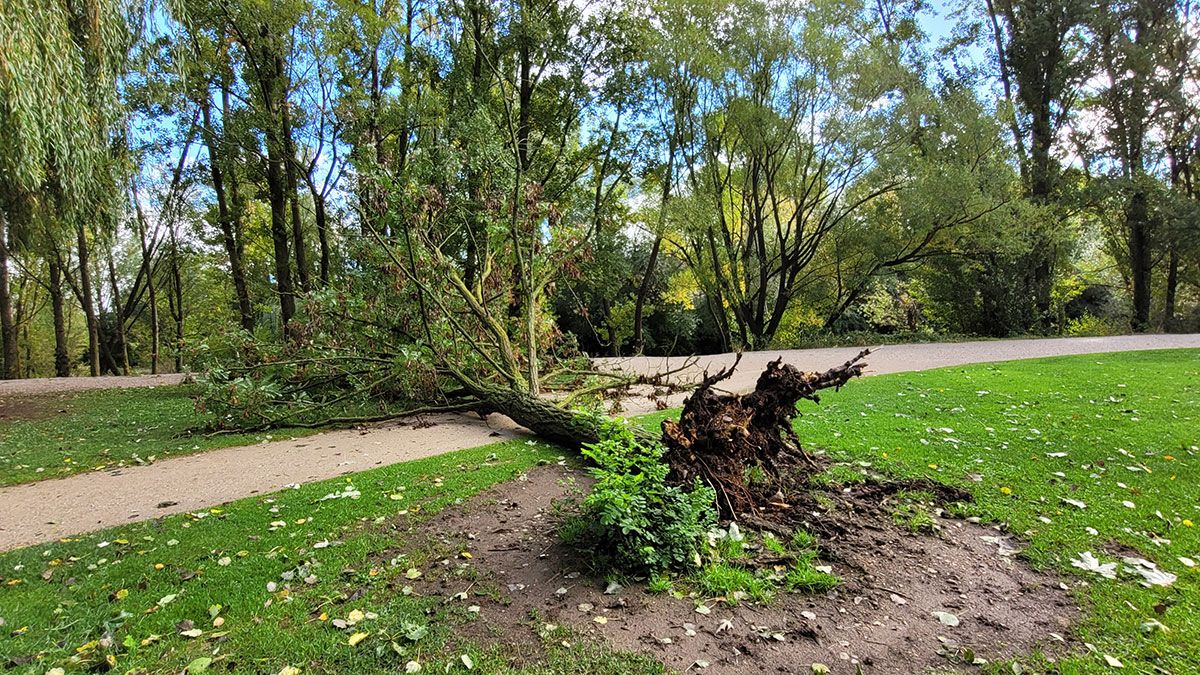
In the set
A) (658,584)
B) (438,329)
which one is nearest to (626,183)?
(438,329)

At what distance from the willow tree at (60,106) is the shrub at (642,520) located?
5747 mm

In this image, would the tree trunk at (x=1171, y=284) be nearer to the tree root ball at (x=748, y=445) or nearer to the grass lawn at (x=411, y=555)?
the grass lawn at (x=411, y=555)

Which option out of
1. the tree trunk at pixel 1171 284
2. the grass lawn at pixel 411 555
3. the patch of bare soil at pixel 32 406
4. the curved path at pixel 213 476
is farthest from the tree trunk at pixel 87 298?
the tree trunk at pixel 1171 284

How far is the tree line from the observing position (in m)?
8.02

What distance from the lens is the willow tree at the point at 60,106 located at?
15.1ft

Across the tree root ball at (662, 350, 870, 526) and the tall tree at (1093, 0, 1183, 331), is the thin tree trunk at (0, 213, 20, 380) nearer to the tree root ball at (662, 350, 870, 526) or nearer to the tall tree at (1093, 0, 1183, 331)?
the tree root ball at (662, 350, 870, 526)

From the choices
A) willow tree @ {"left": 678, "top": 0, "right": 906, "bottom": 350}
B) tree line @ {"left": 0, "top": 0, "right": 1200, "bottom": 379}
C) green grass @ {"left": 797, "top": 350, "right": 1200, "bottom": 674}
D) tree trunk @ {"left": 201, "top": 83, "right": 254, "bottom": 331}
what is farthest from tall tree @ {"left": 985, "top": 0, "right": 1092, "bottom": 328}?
tree trunk @ {"left": 201, "top": 83, "right": 254, "bottom": 331}

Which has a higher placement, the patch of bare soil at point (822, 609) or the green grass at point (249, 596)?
the green grass at point (249, 596)

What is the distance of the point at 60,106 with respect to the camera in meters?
5.12

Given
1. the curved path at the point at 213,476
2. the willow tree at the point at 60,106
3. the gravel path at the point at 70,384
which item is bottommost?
the curved path at the point at 213,476

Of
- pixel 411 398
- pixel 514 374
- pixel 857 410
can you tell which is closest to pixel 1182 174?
pixel 857 410

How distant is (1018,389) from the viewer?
720cm

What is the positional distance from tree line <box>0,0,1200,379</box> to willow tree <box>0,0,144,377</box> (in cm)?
18

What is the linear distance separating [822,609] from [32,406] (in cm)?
1262
